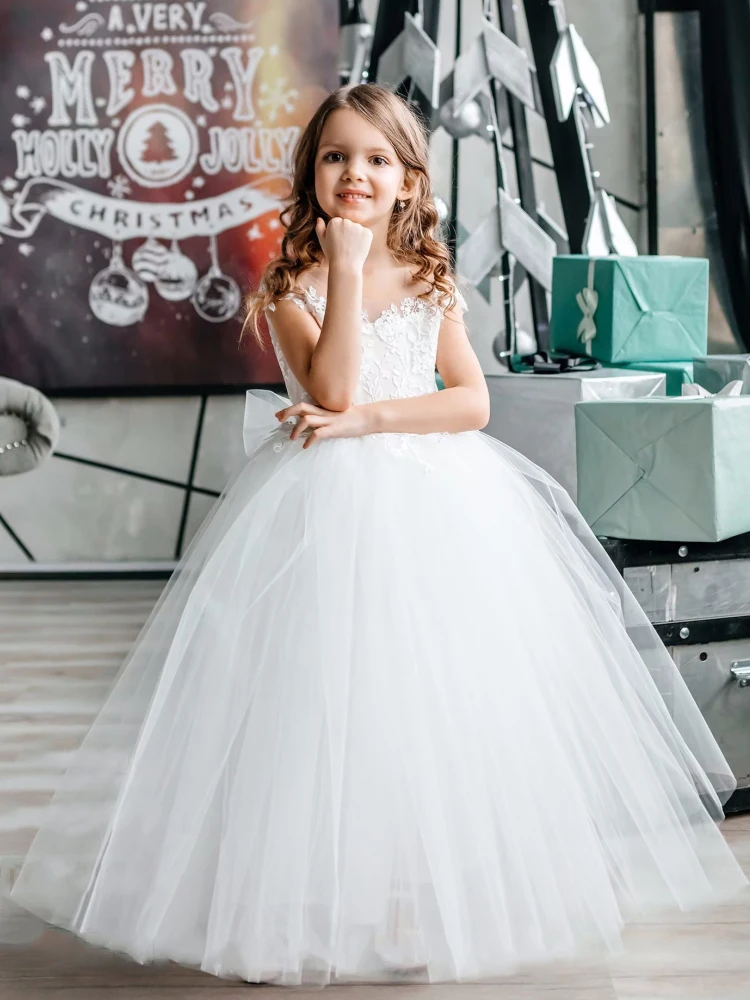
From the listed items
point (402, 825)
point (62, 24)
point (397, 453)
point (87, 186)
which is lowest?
point (402, 825)

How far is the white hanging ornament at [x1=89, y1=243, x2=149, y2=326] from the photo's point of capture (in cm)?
366

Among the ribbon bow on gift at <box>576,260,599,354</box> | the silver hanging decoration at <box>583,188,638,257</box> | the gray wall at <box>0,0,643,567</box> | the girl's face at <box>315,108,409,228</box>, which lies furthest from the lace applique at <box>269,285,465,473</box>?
the gray wall at <box>0,0,643,567</box>

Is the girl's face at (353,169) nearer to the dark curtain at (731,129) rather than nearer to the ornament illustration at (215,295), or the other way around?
the ornament illustration at (215,295)

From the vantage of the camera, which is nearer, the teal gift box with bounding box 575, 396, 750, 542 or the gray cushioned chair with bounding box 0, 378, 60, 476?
the teal gift box with bounding box 575, 396, 750, 542

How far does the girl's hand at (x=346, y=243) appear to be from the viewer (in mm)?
1305

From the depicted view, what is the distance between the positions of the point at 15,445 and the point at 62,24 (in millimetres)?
1418

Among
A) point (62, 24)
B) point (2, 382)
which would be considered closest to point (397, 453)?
point (2, 382)

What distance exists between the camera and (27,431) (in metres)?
3.71

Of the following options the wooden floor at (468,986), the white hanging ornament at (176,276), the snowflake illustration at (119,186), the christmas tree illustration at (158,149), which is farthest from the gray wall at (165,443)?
the wooden floor at (468,986)

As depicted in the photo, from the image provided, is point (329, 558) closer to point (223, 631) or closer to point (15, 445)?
point (223, 631)

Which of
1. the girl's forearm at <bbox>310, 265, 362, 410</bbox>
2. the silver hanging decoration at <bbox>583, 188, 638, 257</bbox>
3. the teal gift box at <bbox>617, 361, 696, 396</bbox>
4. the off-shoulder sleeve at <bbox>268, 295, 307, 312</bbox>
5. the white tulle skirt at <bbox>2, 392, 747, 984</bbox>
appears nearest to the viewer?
the white tulle skirt at <bbox>2, 392, 747, 984</bbox>

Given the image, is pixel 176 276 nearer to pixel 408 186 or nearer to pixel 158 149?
pixel 158 149

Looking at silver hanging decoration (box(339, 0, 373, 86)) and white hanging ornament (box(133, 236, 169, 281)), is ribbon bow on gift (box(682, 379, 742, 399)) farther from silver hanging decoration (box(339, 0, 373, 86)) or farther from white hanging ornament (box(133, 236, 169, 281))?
white hanging ornament (box(133, 236, 169, 281))

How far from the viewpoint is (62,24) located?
3.59m
